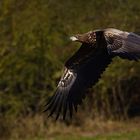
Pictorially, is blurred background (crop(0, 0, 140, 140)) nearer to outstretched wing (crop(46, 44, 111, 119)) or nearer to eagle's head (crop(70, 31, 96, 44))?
outstretched wing (crop(46, 44, 111, 119))

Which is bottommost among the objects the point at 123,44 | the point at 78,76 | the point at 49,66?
the point at 49,66

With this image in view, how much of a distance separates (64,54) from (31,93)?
1.05 meters

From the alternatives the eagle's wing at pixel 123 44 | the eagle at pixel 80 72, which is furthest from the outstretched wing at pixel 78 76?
the eagle's wing at pixel 123 44

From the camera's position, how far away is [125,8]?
63.2ft

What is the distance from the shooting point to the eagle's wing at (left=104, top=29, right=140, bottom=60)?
489 inches

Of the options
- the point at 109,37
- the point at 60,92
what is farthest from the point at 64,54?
the point at 109,37

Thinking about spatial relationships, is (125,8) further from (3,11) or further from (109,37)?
(109,37)

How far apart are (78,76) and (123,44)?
177cm

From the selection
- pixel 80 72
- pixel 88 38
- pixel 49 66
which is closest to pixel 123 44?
pixel 88 38

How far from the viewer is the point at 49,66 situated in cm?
1986

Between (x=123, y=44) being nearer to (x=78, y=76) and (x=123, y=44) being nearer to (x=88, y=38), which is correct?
(x=88, y=38)

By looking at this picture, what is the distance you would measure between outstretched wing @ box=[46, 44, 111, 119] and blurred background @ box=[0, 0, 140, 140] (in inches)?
194

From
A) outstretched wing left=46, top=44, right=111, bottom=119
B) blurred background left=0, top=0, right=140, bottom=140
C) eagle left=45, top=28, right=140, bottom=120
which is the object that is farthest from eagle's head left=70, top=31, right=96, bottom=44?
blurred background left=0, top=0, right=140, bottom=140

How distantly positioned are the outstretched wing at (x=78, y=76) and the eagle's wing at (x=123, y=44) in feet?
3.43
